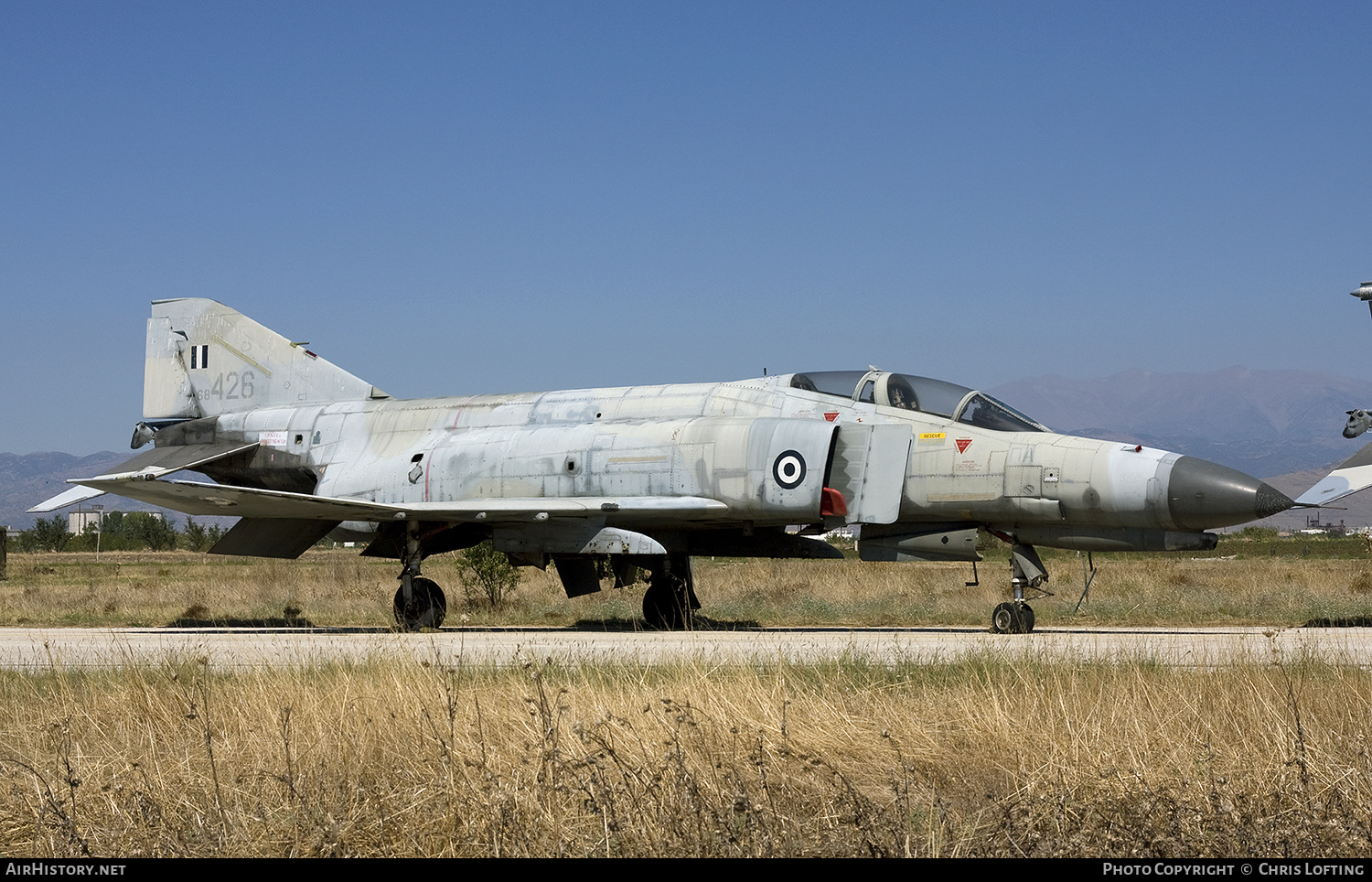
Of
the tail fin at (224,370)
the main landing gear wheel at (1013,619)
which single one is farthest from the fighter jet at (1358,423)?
the tail fin at (224,370)

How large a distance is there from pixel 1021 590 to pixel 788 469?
2.76 m

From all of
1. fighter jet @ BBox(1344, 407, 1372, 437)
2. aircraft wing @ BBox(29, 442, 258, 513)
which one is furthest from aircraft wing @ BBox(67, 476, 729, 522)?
fighter jet @ BBox(1344, 407, 1372, 437)

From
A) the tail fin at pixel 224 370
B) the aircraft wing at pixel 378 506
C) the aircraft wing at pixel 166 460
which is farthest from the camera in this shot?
the tail fin at pixel 224 370

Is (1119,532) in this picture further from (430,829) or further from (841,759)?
(430,829)

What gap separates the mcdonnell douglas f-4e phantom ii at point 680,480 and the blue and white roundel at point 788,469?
2cm

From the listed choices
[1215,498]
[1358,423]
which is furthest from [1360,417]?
[1215,498]

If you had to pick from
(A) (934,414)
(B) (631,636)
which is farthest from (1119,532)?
(B) (631,636)

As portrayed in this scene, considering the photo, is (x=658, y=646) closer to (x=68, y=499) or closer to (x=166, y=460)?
(x=166, y=460)

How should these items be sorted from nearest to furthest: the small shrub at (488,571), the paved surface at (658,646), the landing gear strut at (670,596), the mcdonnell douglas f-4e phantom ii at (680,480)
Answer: the paved surface at (658,646), the mcdonnell douglas f-4e phantom ii at (680,480), the landing gear strut at (670,596), the small shrub at (488,571)

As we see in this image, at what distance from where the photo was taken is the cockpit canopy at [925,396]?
45.3 feet

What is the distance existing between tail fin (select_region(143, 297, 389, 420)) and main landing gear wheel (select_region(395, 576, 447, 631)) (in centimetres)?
356

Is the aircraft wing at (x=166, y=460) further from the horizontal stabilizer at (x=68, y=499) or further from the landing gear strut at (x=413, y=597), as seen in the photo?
the landing gear strut at (x=413, y=597)

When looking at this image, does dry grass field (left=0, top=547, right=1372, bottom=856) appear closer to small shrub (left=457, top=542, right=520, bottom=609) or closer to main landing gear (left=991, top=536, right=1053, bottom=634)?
main landing gear (left=991, top=536, right=1053, bottom=634)

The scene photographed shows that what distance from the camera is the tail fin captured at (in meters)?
18.0
